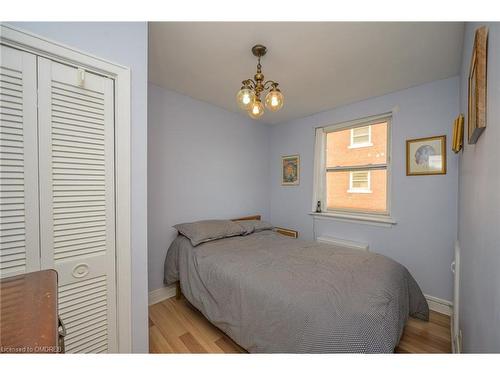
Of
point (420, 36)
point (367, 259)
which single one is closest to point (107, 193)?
point (367, 259)

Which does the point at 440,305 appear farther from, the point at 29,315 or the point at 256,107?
the point at 29,315

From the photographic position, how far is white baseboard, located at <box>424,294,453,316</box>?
6.83 ft

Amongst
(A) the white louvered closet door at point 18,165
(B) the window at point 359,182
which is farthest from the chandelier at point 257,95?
(B) the window at point 359,182

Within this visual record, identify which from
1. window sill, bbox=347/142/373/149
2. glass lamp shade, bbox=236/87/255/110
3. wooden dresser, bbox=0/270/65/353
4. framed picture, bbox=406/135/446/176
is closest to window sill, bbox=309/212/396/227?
framed picture, bbox=406/135/446/176

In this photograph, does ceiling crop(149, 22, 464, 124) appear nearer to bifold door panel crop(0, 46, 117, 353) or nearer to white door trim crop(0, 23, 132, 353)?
white door trim crop(0, 23, 132, 353)

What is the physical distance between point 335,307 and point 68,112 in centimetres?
182

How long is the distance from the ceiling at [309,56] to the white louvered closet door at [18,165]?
92 cm

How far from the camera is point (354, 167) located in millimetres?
2844

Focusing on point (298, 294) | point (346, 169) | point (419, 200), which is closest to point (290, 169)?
point (346, 169)

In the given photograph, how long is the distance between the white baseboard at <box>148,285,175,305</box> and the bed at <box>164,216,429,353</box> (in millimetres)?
228

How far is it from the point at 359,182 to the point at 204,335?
2.59m

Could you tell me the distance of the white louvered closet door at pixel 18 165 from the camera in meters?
0.91

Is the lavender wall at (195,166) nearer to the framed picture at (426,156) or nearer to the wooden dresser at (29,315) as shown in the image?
the wooden dresser at (29,315)

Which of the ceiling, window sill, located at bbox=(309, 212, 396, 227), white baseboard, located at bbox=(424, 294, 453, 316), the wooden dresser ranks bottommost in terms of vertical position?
white baseboard, located at bbox=(424, 294, 453, 316)
